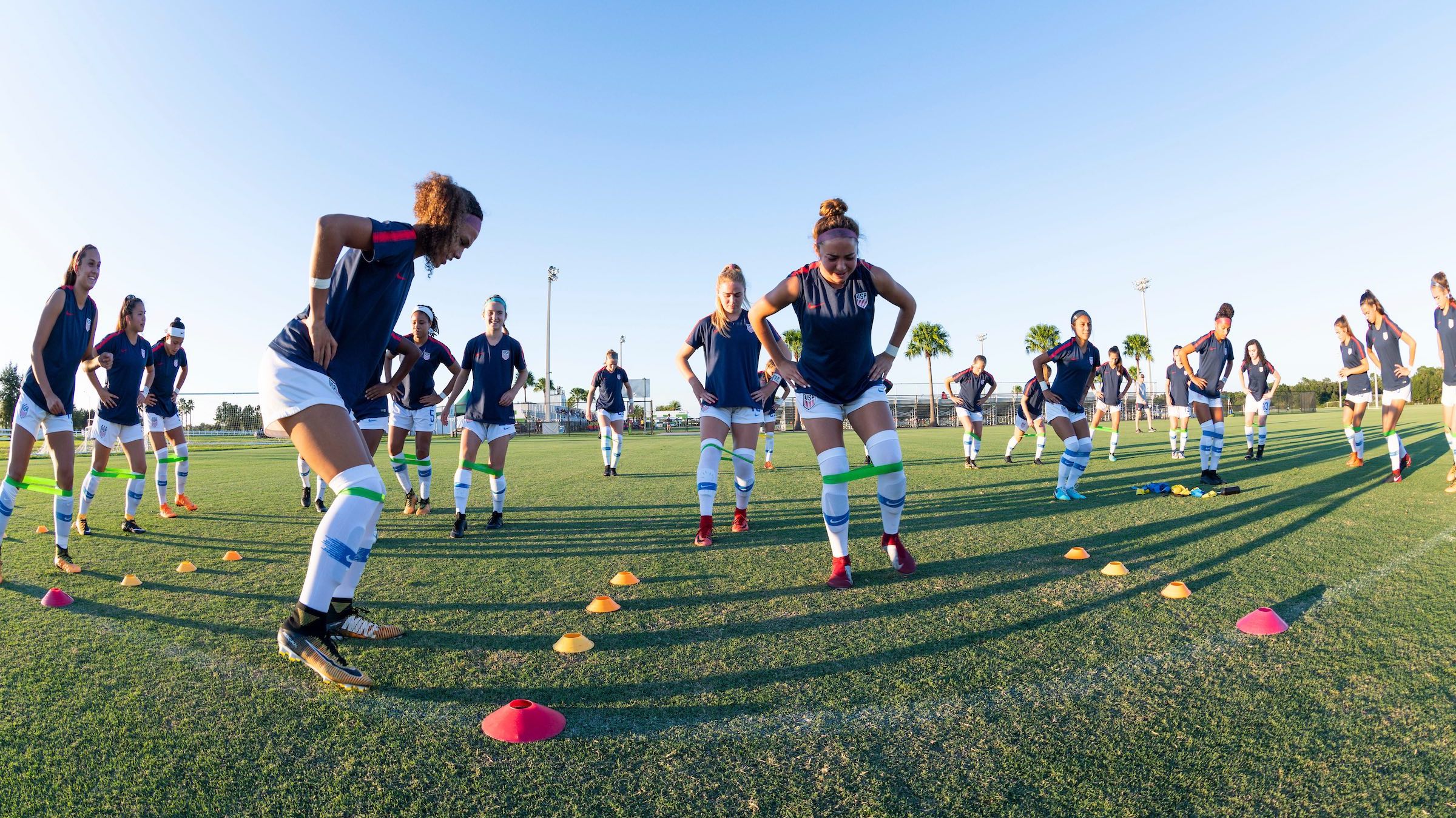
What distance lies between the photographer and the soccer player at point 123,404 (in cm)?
651

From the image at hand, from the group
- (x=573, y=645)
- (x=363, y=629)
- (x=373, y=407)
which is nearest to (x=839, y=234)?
(x=573, y=645)

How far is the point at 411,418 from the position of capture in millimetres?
8070

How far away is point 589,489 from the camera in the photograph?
10000 millimetres

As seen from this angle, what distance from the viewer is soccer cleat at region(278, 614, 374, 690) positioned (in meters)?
2.71

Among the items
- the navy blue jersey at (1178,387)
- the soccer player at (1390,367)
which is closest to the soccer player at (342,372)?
the soccer player at (1390,367)

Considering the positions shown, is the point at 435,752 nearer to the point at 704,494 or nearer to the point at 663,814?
the point at 663,814

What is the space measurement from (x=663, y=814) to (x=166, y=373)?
8968 mm

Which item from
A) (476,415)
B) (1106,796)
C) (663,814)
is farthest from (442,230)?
(476,415)

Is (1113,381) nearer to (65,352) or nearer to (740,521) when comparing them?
(740,521)

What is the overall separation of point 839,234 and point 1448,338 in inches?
341

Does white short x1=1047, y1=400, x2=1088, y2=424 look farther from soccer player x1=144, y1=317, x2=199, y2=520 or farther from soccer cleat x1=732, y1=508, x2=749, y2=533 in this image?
soccer player x1=144, y1=317, x2=199, y2=520

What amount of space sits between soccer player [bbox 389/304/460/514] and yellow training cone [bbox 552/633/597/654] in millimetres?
4858

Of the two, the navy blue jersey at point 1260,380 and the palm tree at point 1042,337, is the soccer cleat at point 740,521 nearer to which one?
the navy blue jersey at point 1260,380

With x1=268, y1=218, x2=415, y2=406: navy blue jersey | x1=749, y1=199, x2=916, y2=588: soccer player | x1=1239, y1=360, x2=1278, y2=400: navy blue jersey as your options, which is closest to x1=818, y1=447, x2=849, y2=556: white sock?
x1=749, y1=199, x2=916, y2=588: soccer player
